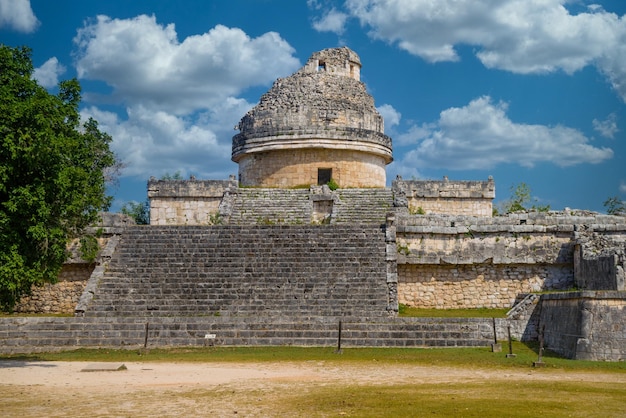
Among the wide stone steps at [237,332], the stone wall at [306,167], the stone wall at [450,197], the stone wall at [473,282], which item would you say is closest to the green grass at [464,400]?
the wide stone steps at [237,332]

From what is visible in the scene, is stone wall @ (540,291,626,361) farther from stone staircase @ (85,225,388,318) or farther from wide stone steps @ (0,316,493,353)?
stone staircase @ (85,225,388,318)

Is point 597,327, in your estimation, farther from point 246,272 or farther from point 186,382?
point 246,272

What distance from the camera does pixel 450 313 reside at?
1864 centimetres

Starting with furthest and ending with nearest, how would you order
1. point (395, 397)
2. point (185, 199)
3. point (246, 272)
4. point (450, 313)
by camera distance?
1. point (185, 199)
2. point (246, 272)
3. point (450, 313)
4. point (395, 397)

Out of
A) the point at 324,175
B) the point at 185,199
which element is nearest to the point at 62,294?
the point at 185,199

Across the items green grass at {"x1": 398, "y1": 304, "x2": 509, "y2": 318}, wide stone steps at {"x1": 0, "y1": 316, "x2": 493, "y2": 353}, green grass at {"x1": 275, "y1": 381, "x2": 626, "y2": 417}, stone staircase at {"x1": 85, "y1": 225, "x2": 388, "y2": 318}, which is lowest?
green grass at {"x1": 275, "y1": 381, "x2": 626, "y2": 417}

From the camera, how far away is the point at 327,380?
11.5 metres

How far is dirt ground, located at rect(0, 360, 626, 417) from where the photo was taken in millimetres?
9039

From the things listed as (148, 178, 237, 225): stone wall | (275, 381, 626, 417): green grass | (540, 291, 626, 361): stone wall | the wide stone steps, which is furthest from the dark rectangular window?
(275, 381, 626, 417): green grass

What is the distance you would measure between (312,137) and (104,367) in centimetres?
1521

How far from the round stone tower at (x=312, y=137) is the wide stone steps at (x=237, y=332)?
440 inches

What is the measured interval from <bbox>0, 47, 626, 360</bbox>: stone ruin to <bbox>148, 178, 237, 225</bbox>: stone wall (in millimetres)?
50

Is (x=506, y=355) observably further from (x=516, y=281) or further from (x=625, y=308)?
(x=516, y=281)

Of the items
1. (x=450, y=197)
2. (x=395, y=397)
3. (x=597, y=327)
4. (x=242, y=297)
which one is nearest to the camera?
(x=395, y=397)
